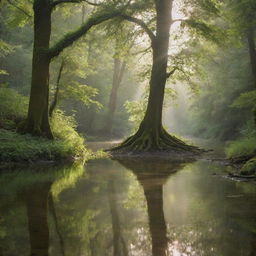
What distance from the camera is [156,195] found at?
6441 millimetres

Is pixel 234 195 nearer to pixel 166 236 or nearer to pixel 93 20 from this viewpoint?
pixel 166 236

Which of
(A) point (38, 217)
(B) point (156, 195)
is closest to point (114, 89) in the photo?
(B) point (156, 195)

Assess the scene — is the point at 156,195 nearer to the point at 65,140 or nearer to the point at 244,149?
the point at 244,149

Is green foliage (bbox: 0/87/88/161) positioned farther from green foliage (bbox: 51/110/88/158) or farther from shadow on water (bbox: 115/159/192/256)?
shadow on water (bbox: 115/159/192/256)

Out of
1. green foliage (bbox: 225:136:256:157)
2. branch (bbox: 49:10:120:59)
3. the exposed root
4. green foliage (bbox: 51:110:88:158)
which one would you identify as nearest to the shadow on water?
green foliage (bbox: 225:136:256:157)

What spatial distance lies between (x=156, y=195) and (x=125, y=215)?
1453 mm

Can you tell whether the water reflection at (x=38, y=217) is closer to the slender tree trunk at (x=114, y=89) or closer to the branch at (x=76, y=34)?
the branch at (x=76, y=34)

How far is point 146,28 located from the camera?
645 inches

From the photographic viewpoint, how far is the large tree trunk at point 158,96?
15719 millimetres

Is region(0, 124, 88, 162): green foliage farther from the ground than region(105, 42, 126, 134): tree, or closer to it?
closer to it

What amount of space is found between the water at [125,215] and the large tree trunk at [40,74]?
4.54 metres

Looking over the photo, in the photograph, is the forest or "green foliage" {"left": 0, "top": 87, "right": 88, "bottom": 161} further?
"green foliage" {"left": 0, "top": 87, "right": 88, "bottom": 161}

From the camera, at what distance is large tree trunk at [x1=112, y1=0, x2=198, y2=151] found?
15719 millimetres

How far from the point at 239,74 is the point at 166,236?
73.4 feet
